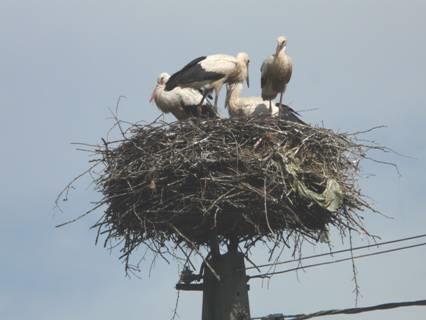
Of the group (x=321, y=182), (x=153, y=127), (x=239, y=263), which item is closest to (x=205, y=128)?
(x=153, y=127)

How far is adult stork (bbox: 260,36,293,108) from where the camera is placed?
10398mm

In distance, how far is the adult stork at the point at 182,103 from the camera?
10.7m

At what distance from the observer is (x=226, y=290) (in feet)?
22.3

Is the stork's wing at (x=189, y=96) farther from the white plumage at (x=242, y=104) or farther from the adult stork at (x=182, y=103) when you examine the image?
the white plumage at (x=242, y=104)

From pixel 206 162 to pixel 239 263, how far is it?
1056mm

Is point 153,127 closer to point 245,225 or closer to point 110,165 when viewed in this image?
point 110,165

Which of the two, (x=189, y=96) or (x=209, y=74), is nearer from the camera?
(x=209, y=74)

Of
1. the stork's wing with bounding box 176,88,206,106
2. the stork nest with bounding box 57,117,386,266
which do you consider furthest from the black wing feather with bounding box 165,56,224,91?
the stork nest with bounding box 57,117,386,266

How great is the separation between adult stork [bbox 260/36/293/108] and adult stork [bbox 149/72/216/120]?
641mm

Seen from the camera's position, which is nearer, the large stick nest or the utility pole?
the utility pole

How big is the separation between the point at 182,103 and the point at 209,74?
68cm

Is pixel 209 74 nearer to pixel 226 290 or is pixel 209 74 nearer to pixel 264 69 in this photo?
pixel 264 69

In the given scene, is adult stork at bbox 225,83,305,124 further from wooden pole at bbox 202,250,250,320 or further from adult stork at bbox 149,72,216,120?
wooden pole at bbox 202,250,250,320

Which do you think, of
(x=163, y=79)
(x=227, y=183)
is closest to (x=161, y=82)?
(x=163, y=79)
